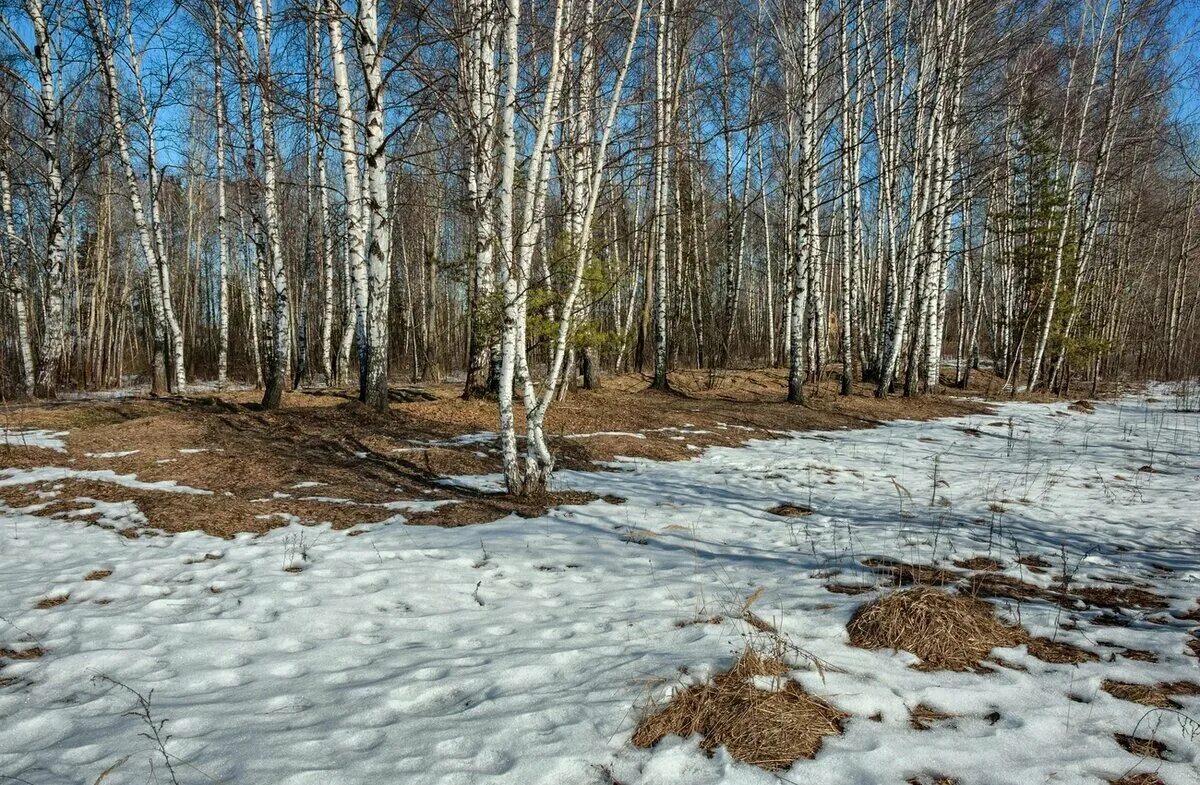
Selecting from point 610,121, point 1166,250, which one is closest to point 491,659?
point 610,121

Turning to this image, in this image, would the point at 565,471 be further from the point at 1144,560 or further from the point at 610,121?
the point at 1144,560

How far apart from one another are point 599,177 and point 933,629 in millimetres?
4354

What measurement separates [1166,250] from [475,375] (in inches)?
1302

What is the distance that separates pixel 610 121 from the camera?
5824 millimetres

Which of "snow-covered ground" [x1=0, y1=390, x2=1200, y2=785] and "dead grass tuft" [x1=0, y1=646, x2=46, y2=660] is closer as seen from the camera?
"snow-covered ground" [x1=0, y1=390, x2=1200, y2=785]

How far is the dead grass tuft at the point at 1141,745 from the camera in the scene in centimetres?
221

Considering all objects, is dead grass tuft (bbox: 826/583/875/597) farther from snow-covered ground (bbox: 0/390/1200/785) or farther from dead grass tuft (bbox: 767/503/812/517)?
dead grass tuft (bbox: 767/503/812/517)

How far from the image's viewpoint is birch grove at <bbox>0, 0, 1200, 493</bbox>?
6.88m

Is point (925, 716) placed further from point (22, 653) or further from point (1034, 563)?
point (22, 653)

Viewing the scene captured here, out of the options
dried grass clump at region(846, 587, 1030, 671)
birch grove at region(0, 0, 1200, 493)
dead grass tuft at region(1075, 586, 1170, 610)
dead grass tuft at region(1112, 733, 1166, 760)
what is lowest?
dead grass tuft at region(1075, 586, 1170, 610)

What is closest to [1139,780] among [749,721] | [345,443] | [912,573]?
[749,721]

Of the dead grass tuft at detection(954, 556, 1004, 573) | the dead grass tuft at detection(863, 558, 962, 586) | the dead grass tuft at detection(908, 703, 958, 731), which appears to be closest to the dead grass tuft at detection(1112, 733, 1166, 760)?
the dead grass tuft at detection(908, 703, 958, 731)

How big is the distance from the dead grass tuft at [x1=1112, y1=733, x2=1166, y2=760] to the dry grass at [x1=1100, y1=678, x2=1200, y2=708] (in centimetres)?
30

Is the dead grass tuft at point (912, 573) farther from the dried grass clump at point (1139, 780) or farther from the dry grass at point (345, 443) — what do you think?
the dry grass at point (345, 443)
